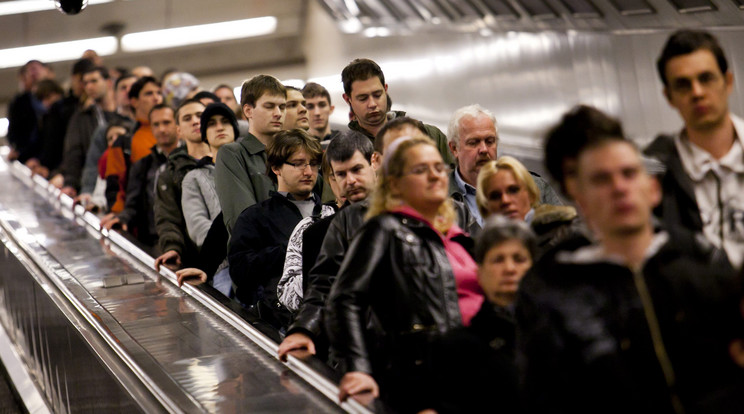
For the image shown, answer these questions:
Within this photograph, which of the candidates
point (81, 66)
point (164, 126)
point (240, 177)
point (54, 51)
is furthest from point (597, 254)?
point (54, 51)

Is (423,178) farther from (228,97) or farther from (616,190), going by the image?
(228,97)

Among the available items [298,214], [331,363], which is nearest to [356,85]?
[298,214]

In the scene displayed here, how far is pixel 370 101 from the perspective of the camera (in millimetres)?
5875

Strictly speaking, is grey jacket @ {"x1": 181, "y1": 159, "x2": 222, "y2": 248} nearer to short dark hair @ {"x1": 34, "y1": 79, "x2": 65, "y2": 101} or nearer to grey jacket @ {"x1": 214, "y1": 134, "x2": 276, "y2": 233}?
grey jacket @ {"x1": 214, "y1": 134, "x2": 276, "y2": 233}

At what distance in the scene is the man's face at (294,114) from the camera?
7.10m

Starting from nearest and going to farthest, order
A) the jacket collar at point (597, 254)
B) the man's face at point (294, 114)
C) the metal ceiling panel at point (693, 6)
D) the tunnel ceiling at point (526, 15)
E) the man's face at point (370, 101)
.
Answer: the jacket collar at point (597, 254) < the man's face at point (370, 101) < the man's face at point (294, 114) < the metal ceiling panel at point (693, 6) < the tunnel ceiling at point (526, 15)

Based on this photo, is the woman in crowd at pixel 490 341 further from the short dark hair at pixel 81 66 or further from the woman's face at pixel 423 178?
the short dark hair at pixel 81 66

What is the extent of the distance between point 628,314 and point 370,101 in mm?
3546

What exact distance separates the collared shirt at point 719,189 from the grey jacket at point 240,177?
349 cm

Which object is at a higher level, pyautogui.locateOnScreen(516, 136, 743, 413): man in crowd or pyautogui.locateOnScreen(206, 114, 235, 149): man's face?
pyautogui.locateOnScreen(206, 114, 235, 149): man's face

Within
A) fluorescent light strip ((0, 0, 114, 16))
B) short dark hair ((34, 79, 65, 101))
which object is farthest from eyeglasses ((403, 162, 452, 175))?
fluorescent light strip ((0, 0, 114, 16))

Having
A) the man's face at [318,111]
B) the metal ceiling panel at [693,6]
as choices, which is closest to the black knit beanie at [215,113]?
the man's face at [318,111]

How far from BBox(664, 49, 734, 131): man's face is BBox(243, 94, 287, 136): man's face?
367cm

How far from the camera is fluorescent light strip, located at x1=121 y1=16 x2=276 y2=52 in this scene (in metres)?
23.9
